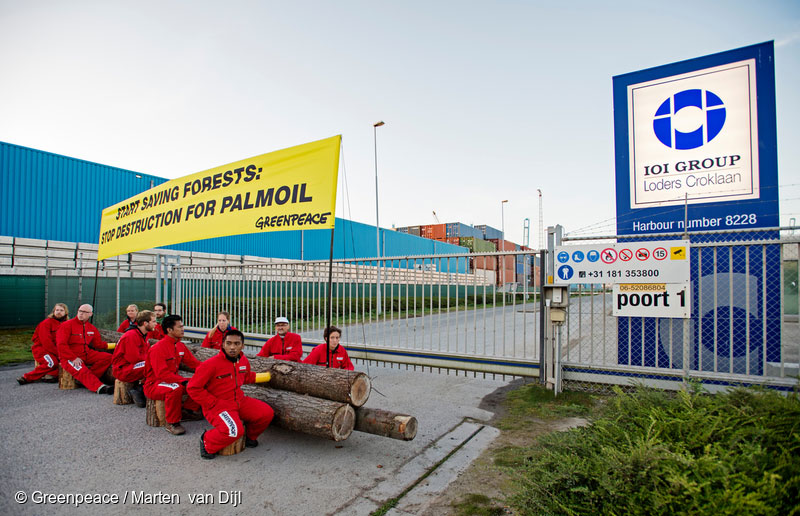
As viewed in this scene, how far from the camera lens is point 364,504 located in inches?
125

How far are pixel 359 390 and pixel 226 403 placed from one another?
54.1 inches

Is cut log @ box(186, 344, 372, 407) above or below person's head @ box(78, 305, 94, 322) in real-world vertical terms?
below

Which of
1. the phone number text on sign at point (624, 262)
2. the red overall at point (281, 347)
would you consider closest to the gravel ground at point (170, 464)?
the red overall at point (281, 347)

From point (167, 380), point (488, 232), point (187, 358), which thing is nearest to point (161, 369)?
point (167, 380)

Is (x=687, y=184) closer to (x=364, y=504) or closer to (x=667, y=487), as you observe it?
(x=667, y=487)

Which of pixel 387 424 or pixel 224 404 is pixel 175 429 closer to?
pixel 224 404

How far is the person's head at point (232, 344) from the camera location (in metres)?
4.31

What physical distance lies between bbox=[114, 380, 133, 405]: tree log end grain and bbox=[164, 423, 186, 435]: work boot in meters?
1.52

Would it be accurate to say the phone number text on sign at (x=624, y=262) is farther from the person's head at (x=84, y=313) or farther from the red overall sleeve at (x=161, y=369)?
the person's head at (x=84, y=313)

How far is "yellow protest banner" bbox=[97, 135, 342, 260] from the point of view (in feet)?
16.6

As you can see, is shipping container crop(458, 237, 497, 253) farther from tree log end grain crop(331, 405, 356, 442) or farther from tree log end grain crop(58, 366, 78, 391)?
tree log end grain crop(331, 405, 356, 442)

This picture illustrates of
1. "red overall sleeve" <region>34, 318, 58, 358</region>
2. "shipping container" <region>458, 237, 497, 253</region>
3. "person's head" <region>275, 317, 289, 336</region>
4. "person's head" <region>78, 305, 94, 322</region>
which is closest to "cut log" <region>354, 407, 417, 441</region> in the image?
"person's head" <region>275, 317, 289, 336</region>

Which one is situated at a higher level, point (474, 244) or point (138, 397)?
point (474, 244)

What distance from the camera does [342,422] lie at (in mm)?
4086
